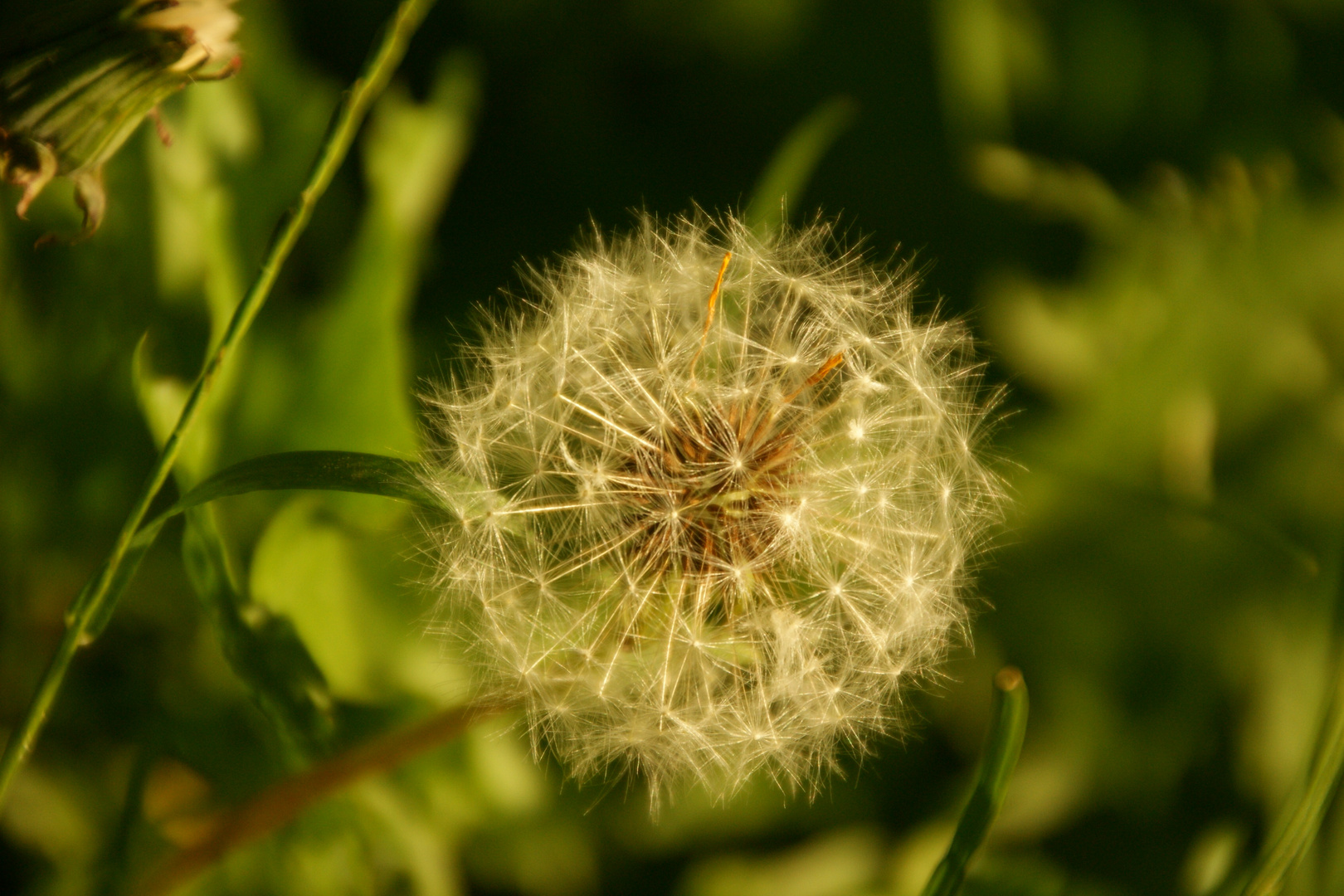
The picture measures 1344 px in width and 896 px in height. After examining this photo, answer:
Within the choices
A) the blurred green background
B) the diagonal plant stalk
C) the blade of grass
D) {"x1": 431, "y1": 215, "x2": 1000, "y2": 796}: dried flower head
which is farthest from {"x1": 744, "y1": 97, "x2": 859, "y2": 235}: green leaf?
the blade of grass

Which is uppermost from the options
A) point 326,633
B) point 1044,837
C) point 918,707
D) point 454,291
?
point 454,291

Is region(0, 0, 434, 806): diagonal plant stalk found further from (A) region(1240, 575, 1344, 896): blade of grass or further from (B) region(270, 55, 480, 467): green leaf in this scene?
(A) region(1240, 575, 1344, 896): blade of grass

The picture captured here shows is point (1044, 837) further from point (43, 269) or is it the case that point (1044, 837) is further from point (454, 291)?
point (43, 269)

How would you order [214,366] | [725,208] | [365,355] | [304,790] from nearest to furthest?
[214,366]
[304,790]
[365,355]
[725,208]

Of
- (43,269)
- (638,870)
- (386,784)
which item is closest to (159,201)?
(43,269)

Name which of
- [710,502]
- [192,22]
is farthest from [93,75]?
[710,502]

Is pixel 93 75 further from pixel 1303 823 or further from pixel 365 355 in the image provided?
pixel 1303 823
